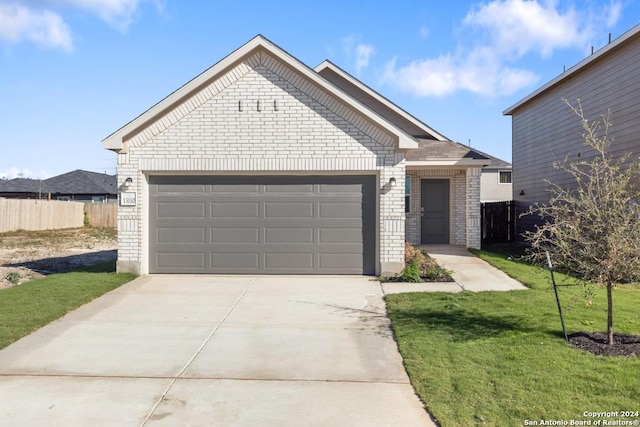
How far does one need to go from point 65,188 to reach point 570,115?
46.1 metres

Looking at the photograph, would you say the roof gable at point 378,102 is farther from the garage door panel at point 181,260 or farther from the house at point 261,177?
the garage door panel at point 181,260

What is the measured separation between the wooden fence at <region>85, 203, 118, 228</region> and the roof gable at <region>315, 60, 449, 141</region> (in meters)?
28.4

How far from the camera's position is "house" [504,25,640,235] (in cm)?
1384

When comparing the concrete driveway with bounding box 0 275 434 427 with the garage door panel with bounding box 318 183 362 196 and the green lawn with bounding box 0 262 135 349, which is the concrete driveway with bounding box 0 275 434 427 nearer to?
the green lawn with bounding box 0 262 135 349

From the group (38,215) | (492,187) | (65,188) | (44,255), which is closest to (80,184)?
(65,188)

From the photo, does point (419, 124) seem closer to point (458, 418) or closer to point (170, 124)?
point (170, 124)

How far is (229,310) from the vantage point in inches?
345

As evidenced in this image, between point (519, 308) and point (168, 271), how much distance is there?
26.2 feet

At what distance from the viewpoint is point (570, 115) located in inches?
686

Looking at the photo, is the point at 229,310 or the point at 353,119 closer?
the point at 229,310

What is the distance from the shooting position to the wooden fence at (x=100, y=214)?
38219 mm

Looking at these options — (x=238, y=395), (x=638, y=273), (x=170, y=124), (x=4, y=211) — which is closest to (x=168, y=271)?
(x=170, y=124)

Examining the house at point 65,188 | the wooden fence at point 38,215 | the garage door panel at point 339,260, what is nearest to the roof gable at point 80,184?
the house at point 65,188

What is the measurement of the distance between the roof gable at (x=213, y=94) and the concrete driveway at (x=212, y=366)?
4.01 m
